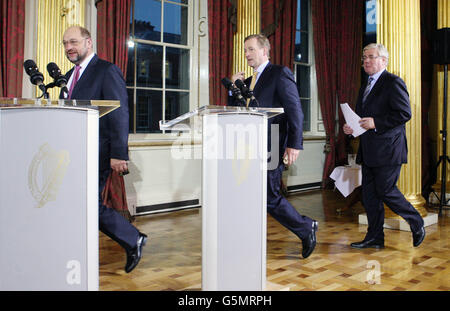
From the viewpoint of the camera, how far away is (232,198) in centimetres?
170

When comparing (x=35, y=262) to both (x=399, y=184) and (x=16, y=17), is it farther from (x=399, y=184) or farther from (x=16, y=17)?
(x=399, y=184)

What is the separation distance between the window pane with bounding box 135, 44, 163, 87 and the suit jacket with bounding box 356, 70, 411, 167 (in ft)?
8.11

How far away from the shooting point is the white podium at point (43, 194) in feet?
4.77

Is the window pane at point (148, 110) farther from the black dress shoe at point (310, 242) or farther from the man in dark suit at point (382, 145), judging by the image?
the black dress shoe at point (310, 242)

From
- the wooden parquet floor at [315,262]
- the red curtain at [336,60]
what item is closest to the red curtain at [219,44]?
the wooden parquet floor at [315,262]

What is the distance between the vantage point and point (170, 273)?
8.24 ft

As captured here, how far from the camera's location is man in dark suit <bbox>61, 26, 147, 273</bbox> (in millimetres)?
2379

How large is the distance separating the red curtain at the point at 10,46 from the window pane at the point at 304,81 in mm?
4161

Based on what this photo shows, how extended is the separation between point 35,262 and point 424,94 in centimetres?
515

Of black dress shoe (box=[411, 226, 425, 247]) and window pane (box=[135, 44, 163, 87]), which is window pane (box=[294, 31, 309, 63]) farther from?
black dress shoe (box=[411, 226, 425, 247])

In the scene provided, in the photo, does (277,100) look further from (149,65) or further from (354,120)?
(149,65)

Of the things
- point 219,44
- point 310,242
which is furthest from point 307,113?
point 310,242

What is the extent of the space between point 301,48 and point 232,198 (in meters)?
5.36
